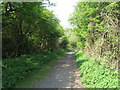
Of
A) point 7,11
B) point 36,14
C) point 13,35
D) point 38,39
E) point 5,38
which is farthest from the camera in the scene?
point 38,39

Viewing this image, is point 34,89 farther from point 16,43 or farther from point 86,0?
point 16,43

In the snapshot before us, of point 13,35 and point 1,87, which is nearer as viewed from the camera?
point 1,87

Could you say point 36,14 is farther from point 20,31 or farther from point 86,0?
point 20,31

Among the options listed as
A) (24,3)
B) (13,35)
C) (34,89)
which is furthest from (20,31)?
(34,89)

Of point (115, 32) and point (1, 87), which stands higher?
point (115, 32)

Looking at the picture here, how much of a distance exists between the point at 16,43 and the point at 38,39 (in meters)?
3.76

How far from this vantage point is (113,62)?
5.41 meters

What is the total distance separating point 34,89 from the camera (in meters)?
5.45

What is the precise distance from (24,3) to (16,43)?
6831 mm

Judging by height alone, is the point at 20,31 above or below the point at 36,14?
below

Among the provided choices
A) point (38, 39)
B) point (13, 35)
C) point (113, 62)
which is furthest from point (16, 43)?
point (113, 62)

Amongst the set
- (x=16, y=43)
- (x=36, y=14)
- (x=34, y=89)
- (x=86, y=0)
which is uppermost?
(x=86, y=0)

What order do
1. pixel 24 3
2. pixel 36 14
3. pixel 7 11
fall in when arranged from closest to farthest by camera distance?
1. pixel 24 3
2. pixel 7 11
3. pixel 36 14

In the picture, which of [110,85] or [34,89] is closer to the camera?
[110,85]
